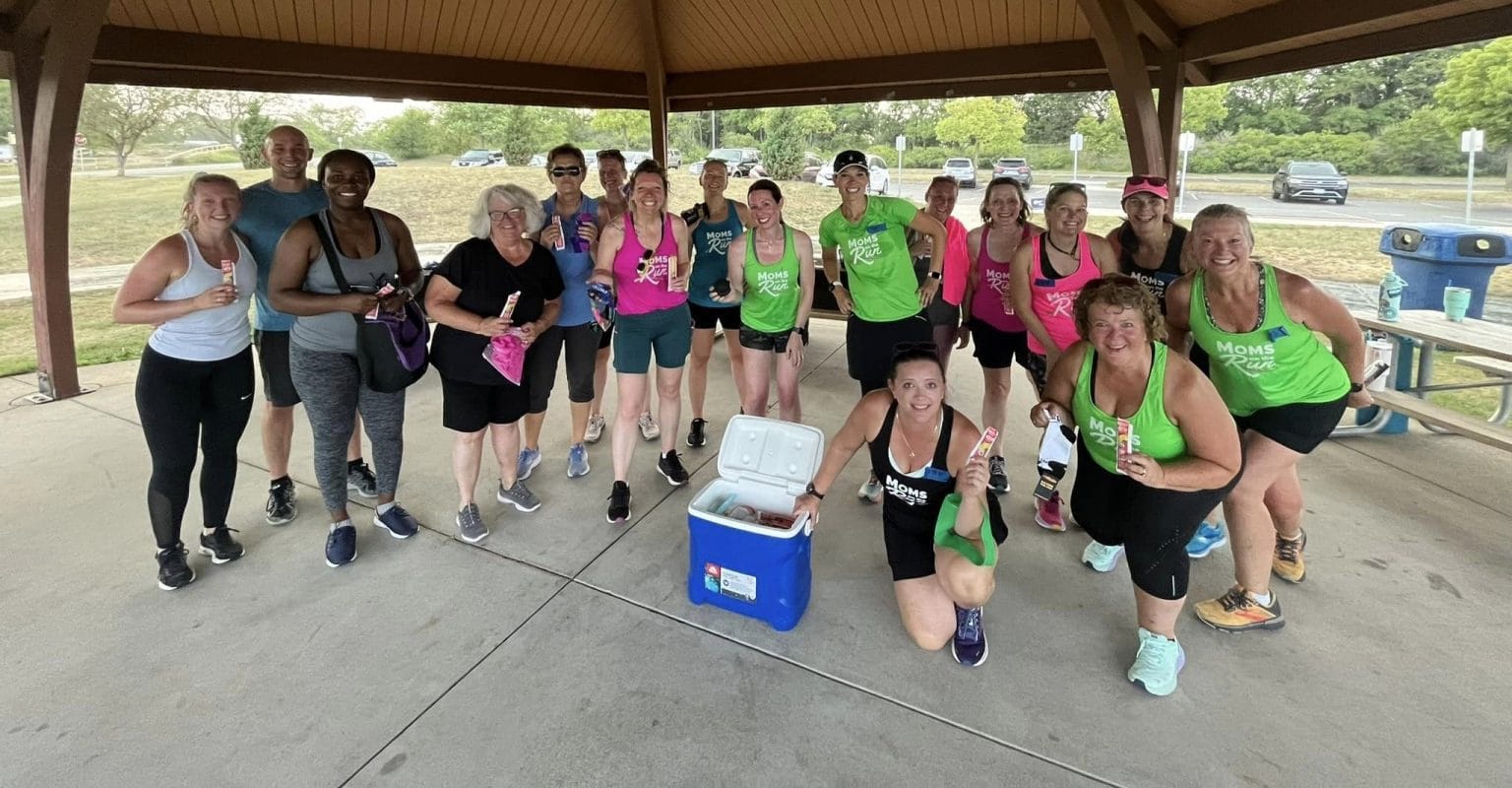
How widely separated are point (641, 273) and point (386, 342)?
1106 mm

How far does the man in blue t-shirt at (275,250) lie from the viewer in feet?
9.74

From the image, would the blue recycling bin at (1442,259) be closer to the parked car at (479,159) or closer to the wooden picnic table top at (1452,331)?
the wooden picnic table top at (1452,331)

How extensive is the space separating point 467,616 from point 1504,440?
482cm

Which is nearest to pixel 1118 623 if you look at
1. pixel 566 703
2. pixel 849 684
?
pixel 849 684

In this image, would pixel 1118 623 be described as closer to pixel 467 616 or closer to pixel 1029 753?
pixel 1029 753

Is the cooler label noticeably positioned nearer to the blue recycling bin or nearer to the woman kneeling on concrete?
the woman kneeling on concrete

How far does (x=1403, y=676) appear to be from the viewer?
2.30 meters

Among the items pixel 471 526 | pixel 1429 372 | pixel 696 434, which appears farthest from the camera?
pixel 1429 372

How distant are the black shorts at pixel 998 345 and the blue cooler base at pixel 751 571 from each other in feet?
5.52

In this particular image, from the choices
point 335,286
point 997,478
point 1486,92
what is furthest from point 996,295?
point 1486,92

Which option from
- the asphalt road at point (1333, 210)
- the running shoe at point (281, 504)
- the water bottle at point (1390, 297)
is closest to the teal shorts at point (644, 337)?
the running shoe at point (281, 504)

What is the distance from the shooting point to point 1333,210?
13312 mm

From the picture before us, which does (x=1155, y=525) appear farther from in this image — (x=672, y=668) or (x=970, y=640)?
(x=672, y=668)

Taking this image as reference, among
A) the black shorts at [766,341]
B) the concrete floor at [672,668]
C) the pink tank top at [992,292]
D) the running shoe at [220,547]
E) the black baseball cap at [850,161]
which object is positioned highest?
the black baseball cap at [850,161]
